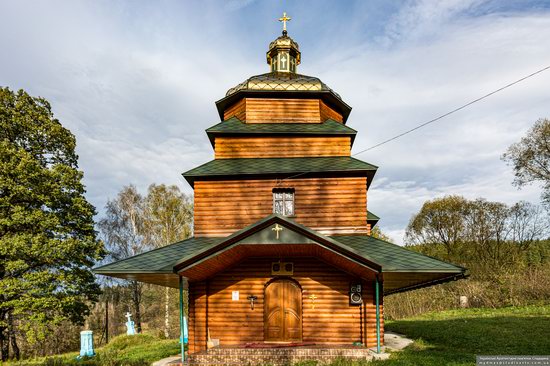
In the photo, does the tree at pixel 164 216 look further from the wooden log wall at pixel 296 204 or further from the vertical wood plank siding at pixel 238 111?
the wooden log wall at pixel 296 204

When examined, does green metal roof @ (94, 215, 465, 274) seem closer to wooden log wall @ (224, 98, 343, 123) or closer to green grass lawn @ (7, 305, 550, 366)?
green grass lawn @ (7, 305, 550, 366)

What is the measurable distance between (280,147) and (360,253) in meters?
5.55

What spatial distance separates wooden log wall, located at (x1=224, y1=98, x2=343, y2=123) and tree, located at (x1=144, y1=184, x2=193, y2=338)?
56.6ft

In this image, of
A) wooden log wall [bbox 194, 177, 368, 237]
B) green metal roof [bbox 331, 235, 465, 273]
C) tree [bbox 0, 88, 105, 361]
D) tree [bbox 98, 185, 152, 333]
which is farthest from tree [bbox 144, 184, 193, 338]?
green metal roof [bbox 331, 235, 465, 273]

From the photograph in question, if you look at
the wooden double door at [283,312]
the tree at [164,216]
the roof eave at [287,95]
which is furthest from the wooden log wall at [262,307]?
the tree at [164,216]

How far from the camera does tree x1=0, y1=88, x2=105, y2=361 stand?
58.9 ft

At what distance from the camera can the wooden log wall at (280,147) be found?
1472 cm

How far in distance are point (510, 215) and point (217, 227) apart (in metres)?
27.3

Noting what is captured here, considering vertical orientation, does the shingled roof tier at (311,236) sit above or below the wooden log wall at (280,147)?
below

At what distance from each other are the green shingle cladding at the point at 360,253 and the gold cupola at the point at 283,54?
379 inches

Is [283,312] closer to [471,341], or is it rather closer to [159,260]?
[159,260]

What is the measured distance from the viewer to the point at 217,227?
43.4 feet

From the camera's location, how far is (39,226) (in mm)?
19219

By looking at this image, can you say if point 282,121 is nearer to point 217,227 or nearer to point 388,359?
point 217,227
